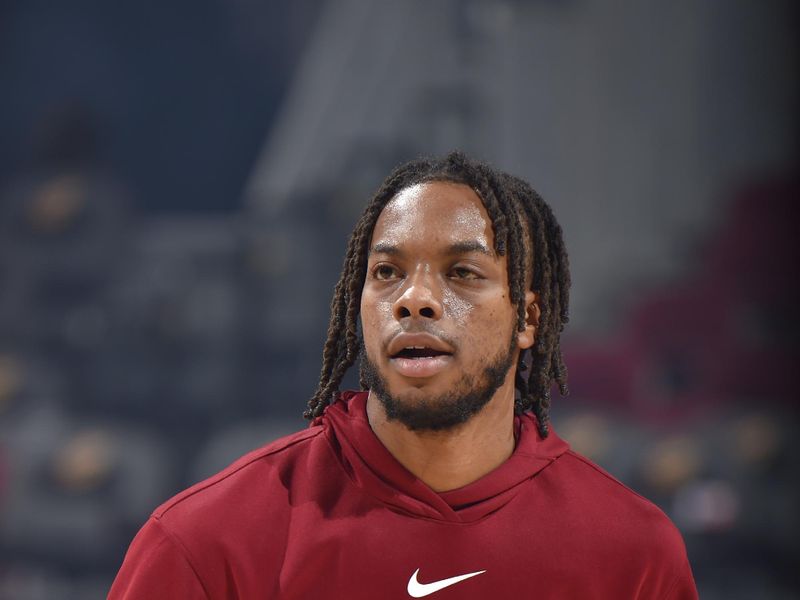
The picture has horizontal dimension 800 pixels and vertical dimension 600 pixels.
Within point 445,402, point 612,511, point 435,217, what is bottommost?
point 612,511

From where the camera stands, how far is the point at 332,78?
3650 millimetres

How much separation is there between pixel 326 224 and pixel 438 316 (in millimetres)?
2253

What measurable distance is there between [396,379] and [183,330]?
2281 millimetres

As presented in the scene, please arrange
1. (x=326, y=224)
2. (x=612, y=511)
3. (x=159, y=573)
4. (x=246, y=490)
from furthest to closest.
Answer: (x=326, y=224)
(x=612, y=511)
(x=246, y=490)
(x=159, y=573)

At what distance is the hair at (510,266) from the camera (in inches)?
58.3

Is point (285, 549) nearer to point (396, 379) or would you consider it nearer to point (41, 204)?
point (396, 379)

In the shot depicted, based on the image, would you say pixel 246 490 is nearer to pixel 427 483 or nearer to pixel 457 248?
pixel 427 483

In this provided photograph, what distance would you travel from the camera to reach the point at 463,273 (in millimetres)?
1428

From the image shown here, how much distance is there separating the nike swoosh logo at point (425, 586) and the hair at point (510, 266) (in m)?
0.32

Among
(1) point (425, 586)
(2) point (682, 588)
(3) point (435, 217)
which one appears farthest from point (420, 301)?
(2) point (682, 588)

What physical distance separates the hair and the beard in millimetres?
111

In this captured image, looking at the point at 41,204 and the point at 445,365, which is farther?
the point at 41,204

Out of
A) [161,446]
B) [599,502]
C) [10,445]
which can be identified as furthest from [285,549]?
[10,445]

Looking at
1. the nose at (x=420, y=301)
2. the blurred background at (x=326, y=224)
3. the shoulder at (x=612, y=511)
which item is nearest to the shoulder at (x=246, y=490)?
the nose at (x=420, y=301)
